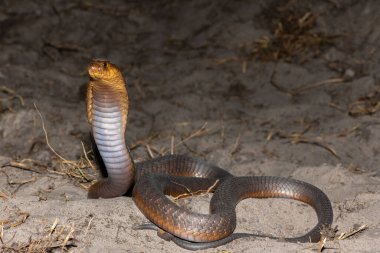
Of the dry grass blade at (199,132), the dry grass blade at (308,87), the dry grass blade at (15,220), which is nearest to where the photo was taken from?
the dry grass blade at (15,220)

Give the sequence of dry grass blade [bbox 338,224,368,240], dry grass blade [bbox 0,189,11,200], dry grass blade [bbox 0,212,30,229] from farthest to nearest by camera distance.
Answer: dry grass blade [bbox 0,189,11,200] → dry grass blade [bbox 338,224,368,240] → dry grass blade [bbox 0,212,30,229]

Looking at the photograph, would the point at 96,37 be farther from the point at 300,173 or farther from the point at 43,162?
the point at 300,173

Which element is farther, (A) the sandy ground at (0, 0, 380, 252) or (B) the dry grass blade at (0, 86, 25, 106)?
(B) the dry grass blade at (0, 86, 25, 106)

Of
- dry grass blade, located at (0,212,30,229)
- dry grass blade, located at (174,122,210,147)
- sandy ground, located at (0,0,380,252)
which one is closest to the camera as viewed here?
dry grass blade, located at (0,212,30,229)

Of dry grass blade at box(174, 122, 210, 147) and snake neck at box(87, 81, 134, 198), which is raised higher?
snake neck at box(87, 81, 134, 198)

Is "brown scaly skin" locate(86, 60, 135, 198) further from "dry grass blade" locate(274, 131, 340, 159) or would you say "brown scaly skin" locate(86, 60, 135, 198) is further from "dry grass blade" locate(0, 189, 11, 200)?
"dry grass blade" locate(274, 131, 340, 159)

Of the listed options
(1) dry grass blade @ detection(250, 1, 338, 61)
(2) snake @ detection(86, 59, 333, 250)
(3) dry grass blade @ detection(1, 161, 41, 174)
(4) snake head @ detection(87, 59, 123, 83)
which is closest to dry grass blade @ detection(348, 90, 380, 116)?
(1) dry grass blade @ detection(250, 1, 338, 61)

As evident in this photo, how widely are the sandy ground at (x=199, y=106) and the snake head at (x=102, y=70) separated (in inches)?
34.9

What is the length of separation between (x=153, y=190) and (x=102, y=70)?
0.94m

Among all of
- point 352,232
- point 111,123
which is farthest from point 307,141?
point 111,123

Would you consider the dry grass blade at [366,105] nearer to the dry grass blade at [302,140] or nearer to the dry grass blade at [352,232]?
the dry grass blade at [302,140]

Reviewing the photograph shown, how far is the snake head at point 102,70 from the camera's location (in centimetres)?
391

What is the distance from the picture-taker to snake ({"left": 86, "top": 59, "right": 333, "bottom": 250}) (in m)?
4.04

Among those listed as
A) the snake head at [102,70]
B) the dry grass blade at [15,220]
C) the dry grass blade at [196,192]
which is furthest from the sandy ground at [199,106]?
the snake head at [102,70]
